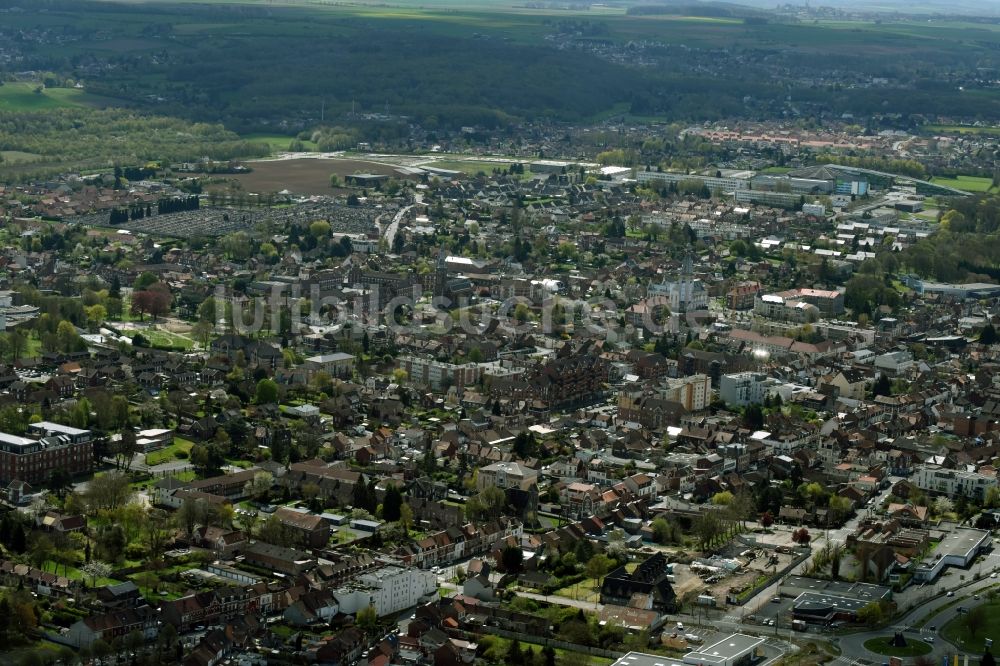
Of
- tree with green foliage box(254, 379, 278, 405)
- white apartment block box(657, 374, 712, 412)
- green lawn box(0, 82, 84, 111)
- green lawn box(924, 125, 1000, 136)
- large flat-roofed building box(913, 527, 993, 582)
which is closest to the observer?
large flat-roofed building box(913, 527, 993, 582)

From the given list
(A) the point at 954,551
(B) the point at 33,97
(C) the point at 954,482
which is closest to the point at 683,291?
(C) the point at 954,482

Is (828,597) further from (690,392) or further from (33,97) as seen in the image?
(33,97)

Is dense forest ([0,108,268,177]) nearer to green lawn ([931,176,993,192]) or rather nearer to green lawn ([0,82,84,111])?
green lawn ([0,82,84,111])

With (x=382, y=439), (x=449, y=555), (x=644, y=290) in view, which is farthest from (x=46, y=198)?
(x=449, y=555)

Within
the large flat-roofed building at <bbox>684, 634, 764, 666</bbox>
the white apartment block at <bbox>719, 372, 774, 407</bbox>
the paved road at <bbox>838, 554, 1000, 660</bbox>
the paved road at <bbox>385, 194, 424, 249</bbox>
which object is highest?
the large flat-roofed building at <bbox>684, 634, 764, 666</bbox>

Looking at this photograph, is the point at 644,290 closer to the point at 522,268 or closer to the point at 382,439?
the point at 522,268

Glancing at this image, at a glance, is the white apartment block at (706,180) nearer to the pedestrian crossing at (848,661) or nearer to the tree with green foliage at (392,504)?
the tree with green foliage at (392,504)

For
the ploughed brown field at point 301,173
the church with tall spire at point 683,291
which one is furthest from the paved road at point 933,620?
the ploughed brown field at point 301,173

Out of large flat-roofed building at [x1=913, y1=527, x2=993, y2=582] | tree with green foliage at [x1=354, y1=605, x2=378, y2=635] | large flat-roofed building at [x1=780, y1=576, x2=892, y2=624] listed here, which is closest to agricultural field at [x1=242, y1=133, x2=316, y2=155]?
large flat-roofed building at [x1=913, y1=527, x2=993, y2=582]
